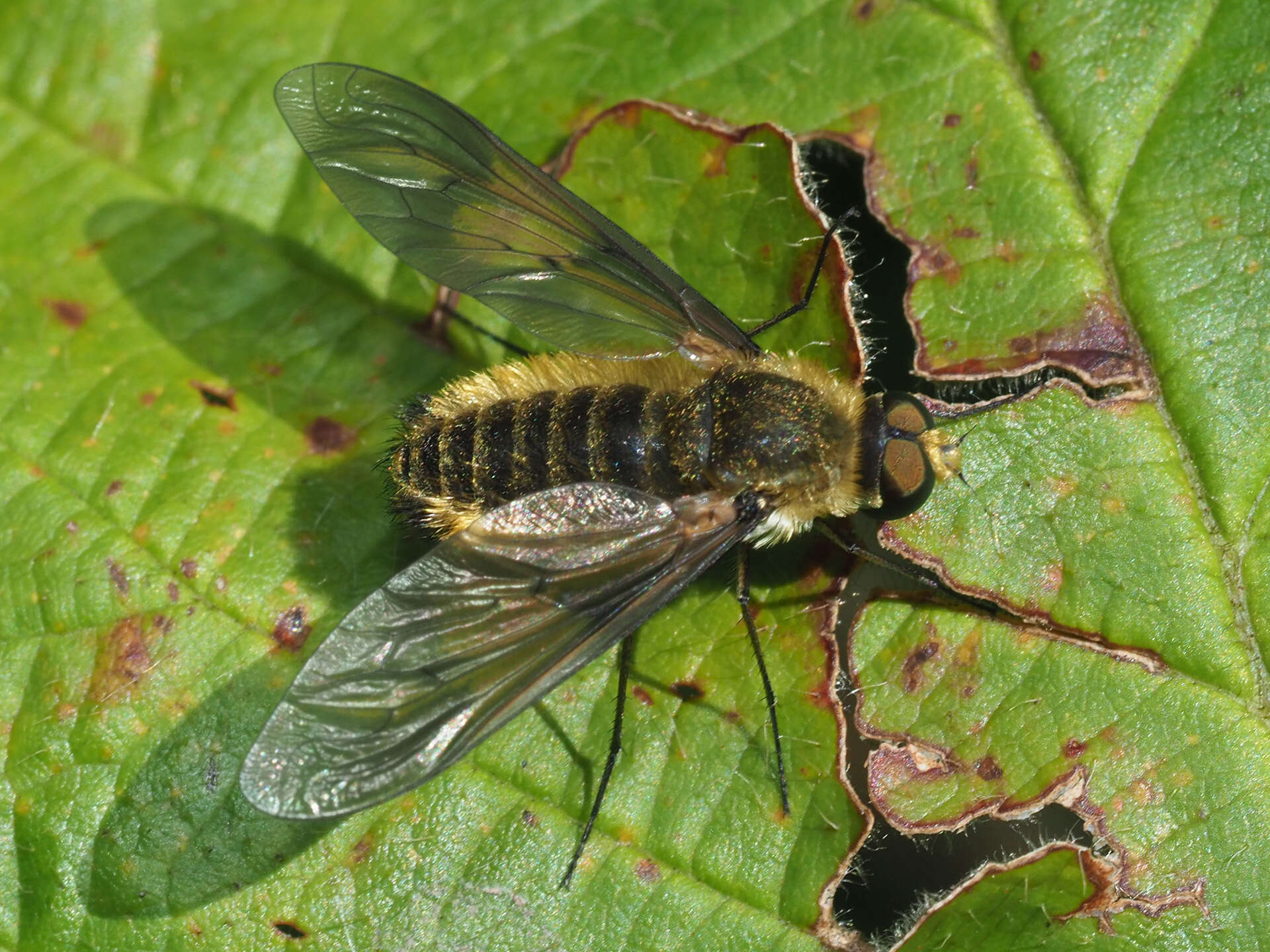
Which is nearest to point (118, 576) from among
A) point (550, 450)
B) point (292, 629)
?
point (292, 629)

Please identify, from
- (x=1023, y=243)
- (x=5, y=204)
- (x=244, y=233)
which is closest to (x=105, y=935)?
(x=244, y=233)

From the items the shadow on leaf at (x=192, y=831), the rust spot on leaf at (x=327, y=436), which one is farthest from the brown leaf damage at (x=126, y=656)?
the rust spot on leaf at (x=327, y=436)

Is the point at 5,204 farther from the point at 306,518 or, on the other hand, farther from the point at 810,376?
the point at 810,376

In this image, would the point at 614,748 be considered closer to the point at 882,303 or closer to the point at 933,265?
the point at 882,303

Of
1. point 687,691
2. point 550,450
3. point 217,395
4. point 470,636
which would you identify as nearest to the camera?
point 470,636

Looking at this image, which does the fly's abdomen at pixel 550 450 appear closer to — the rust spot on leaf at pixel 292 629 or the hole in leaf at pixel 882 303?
the rust spot on leaf at pixel 292 629
